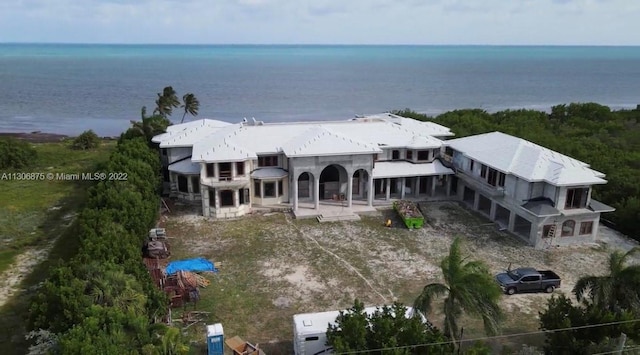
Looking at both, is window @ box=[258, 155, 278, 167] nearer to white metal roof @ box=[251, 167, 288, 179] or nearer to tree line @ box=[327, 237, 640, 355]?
white metal roof @ box=[251, 167, 288, 179]

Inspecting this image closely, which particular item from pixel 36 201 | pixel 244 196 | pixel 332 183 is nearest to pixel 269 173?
pixel 244 196

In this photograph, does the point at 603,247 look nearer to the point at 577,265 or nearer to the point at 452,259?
the point at 577,265

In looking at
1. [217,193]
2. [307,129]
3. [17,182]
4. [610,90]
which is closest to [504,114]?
[307,129]

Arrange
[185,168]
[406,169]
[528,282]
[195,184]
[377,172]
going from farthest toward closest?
[195,184]
[406,169]
[185,168]
[377,172]
[528,282]

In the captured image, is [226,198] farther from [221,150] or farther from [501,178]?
[501,178]

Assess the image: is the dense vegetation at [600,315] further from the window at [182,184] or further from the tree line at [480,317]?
the window at [182,184]

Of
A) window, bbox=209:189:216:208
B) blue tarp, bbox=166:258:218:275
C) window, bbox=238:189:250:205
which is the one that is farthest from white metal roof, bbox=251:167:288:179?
blue tarp, bbox=166:258:218:275

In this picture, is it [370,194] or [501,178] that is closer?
[501,178]
